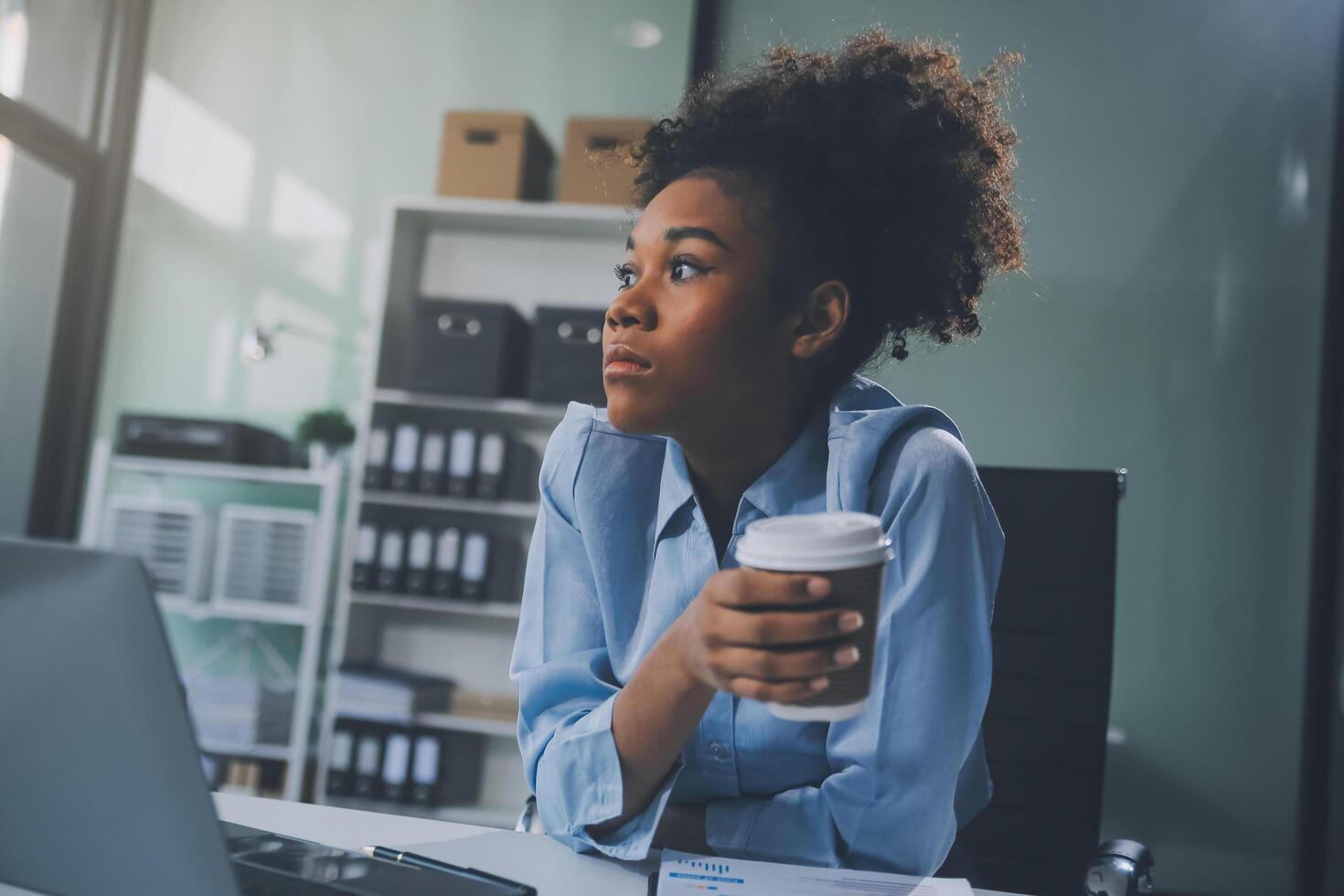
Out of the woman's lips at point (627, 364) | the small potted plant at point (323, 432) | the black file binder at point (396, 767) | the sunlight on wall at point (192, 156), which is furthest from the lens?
the sunlight on wall at point (192, 156)

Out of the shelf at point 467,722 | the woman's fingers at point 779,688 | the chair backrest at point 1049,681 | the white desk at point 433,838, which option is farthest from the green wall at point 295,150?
the woman's fingers at point 779,688

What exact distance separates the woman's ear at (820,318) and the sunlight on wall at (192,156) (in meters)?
3.35

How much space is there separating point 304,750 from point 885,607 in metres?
2.73

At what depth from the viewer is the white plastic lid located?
58 centimetres

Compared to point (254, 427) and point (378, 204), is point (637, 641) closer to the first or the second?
point (254, 427)

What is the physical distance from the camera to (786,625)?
59cm

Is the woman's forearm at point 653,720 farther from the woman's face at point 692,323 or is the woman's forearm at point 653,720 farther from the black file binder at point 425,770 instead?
the black file binder at point 425,770

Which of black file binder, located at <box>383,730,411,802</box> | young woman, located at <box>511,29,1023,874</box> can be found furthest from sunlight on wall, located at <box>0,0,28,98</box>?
young woman, located at <box>511,29,1023,874</box>

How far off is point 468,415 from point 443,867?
284 cm

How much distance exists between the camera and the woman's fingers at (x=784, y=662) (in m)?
0.59

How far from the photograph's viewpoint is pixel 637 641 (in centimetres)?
105

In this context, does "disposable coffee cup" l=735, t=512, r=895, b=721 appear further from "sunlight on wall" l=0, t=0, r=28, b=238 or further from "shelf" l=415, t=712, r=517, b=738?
"sunlight on wall" l=0, t=0, r=28, b=238

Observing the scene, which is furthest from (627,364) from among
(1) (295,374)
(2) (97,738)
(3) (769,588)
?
(1) (295,374)

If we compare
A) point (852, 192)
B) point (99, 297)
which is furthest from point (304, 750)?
point (852, 192)
